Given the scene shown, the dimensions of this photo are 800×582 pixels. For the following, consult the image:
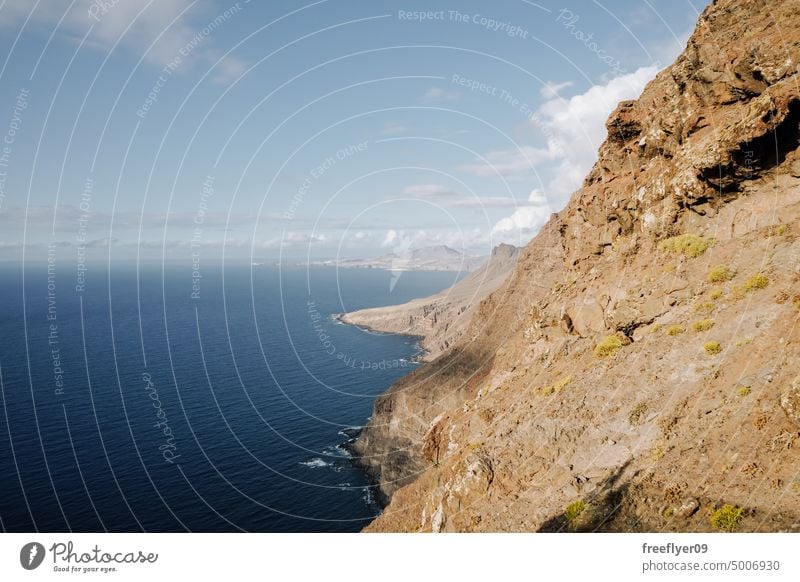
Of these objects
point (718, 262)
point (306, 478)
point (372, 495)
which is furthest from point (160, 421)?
point (718, 262)

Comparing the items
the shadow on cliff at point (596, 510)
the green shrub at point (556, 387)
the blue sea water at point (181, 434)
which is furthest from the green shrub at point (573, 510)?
the blue sea water at point (181, 434)

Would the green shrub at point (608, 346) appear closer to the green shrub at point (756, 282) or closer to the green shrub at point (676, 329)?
the green shrub at point (676, 329)

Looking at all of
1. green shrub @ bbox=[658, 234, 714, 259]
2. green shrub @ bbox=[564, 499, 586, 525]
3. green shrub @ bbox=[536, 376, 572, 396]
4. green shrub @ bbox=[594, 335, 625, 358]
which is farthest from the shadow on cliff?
green shrub @ bbox=[658, 234, 714, 259]

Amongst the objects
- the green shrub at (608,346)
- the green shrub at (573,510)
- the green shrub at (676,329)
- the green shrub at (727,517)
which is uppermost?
the green shrub at (676,329)

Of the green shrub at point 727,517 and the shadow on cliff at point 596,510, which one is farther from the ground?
the green shrub at point 727,517

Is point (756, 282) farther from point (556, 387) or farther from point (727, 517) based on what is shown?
point (727, 517)

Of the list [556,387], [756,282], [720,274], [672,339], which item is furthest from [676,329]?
[556,387]
